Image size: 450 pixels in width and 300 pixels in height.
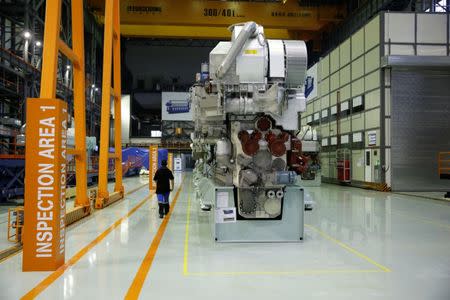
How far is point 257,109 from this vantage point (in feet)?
20.4

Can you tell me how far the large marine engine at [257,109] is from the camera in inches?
244

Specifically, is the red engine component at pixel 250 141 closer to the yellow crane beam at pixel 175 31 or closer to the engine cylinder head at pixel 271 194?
the engine cylinder head at pixel 271 194

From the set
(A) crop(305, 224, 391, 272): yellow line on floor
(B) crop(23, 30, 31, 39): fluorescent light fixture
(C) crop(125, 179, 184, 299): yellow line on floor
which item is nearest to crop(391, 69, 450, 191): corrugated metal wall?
(A) crop(305, 224, 391, 272): yellow line on floor

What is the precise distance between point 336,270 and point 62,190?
3.82 metres

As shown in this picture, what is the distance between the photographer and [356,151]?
19.3 m

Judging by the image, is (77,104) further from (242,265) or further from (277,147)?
(242,265)

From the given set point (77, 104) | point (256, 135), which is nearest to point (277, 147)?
point (256, 135)

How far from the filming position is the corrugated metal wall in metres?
16.8

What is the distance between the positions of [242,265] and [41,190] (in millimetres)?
2834

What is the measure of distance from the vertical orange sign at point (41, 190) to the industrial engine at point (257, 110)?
2517 millimetres

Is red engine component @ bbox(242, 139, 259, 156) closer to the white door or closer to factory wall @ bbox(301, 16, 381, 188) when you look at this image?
factory wall @ bbox(301, 16, 381, 188)

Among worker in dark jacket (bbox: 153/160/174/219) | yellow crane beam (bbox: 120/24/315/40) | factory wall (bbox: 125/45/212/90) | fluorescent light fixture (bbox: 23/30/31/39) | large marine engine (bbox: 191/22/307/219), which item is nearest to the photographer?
large marine engine (bbox: 191/22/307/219)

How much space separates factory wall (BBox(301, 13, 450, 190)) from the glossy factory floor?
903 cm

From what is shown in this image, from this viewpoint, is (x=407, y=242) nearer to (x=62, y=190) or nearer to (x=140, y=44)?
(x=62, y=190)
